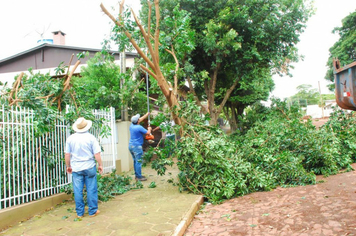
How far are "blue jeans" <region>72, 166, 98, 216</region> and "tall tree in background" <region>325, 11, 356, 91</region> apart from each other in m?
21.7

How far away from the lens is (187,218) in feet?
14.4

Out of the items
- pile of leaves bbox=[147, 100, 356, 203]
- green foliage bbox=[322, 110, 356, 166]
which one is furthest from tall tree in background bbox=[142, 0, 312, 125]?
pile of leaves bbox=[147, 100, 356, 203]

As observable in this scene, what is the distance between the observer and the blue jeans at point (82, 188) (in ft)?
15.0

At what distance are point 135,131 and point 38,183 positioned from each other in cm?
278

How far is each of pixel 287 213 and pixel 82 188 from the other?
3411mm

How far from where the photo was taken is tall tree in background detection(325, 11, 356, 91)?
70.8ft

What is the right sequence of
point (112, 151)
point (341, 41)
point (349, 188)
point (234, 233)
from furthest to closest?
point (341, 41)
point (112, 151)
point (349, 188)
point (234, 233)

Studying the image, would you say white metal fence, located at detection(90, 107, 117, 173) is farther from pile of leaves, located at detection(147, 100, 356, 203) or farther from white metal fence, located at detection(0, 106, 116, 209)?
pile of leaves, located at detection(147, 100, 356, 203)

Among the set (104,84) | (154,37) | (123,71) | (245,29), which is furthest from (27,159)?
(245,29)

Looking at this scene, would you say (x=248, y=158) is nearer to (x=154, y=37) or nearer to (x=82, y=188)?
(x=154, y=37)

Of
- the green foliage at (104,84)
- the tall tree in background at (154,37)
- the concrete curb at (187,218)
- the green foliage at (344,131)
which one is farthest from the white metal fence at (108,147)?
the green foliage at (344,131)

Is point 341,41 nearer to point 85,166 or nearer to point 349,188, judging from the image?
point 349,188

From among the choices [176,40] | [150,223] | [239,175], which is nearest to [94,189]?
[150,223]

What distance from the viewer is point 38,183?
5.12 metres
